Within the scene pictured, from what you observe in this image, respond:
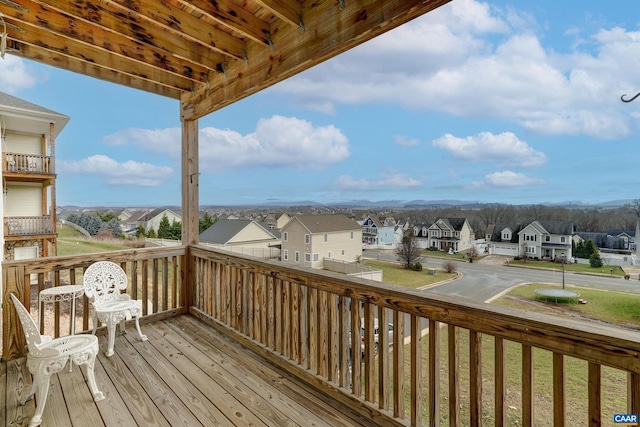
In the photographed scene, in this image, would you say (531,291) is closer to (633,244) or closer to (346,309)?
(633,244)

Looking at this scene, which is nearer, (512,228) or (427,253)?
(512,228)

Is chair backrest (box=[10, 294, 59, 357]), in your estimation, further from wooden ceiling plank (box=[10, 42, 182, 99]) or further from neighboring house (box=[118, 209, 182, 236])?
wooden ceiling plank (box=[10, 42, 182, 99])

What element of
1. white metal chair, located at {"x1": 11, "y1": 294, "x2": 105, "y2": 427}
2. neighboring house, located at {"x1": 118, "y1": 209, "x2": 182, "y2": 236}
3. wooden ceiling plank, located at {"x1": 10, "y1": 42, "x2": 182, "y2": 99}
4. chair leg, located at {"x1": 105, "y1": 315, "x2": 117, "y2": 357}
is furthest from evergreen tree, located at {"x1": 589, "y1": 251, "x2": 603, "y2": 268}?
wooden ceiling plank, located at {"x1": 10, "y1": 42, "x2": 182, "y2": 99}

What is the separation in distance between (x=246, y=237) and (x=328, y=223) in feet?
3.62

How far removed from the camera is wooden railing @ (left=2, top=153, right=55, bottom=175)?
3037 mm

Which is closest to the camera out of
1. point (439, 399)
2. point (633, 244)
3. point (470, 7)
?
point (633, 244)

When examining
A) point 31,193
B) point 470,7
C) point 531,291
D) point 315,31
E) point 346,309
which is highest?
point 315,31

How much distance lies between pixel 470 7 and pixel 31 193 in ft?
13.2

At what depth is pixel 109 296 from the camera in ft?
10.6

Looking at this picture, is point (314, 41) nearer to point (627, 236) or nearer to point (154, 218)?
point (627, 236)

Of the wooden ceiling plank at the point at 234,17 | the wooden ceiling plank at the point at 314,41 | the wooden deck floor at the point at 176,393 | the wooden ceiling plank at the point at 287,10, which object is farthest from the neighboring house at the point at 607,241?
the wooden ceiling plank at the point at 234,17

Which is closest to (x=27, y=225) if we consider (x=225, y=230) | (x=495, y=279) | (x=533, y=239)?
(x=225, y=230)

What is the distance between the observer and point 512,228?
1467 millimetres

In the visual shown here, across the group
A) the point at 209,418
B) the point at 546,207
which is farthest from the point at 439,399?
the point at 209,418
